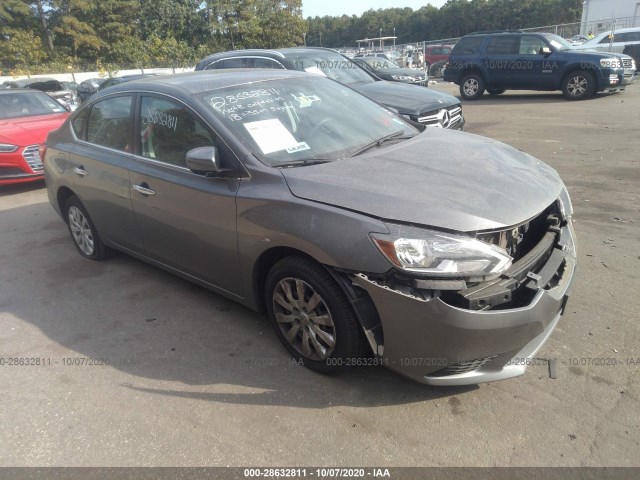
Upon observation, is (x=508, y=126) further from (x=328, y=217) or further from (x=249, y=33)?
(x=249, y=33)

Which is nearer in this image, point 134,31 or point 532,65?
point 532,65

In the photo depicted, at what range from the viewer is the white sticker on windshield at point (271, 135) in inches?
127

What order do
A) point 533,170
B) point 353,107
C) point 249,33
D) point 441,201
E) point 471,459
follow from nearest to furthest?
point 471,459 < point 441,201 < point 533,170 < point 353,107 < point 249,33

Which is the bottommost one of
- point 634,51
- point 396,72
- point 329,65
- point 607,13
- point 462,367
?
point 462,367

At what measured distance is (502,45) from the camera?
14305 mm

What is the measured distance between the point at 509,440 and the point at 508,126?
915 centimetres

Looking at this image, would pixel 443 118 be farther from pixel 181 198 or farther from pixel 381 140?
pixel 181 198

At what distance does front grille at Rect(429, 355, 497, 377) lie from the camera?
2.54 meters

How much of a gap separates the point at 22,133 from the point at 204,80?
558 cm

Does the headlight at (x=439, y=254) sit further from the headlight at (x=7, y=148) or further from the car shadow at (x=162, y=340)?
the headlight at (x=7, y=148)

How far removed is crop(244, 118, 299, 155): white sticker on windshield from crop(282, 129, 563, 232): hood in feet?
0.92

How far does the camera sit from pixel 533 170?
3.28m

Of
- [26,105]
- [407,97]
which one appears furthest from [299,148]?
[26,105]

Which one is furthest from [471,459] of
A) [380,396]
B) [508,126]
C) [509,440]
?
[508,126]
